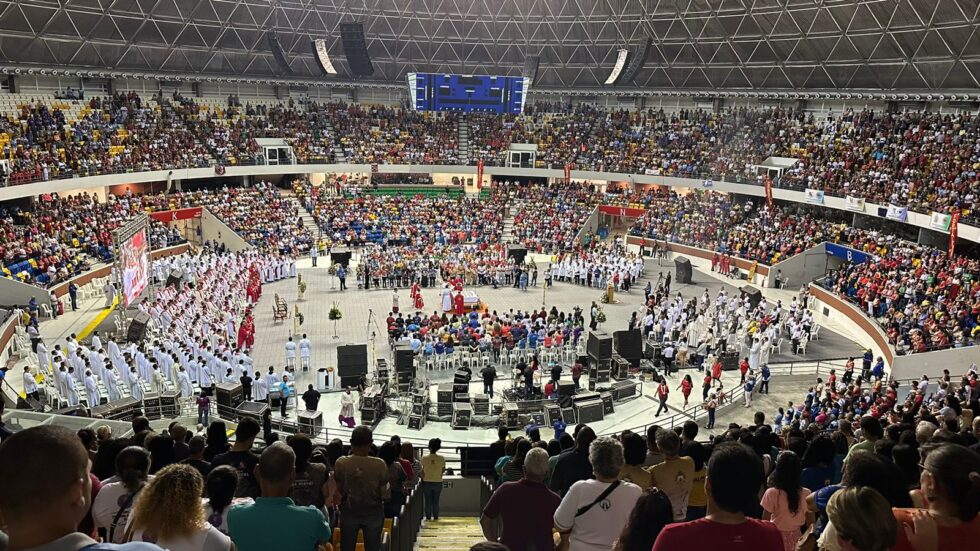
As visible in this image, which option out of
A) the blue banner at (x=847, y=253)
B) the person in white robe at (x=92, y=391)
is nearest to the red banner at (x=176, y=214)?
the person in white robe at (x=92, y=391)

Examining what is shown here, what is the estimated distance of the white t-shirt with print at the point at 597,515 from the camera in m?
4.92

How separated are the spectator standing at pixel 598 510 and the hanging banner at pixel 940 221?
3029 centimetres

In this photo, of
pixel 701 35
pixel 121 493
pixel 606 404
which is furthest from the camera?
pixel 701 35

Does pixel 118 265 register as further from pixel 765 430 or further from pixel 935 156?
pixel 935 156

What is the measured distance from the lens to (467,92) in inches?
1913

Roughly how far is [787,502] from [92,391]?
18.7 metres

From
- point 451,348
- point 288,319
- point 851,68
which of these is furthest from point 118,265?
point 851,68

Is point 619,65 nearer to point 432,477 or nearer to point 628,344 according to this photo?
point 628,344

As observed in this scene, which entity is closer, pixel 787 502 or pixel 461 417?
pixel 787 502

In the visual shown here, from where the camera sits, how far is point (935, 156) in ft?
114

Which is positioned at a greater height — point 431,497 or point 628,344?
point 628,344

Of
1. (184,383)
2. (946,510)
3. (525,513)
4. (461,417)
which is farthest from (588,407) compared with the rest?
(946,510)

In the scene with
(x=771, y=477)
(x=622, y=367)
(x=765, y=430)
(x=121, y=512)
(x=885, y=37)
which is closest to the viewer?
(x=121, y=512)

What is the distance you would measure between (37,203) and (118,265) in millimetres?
14586
